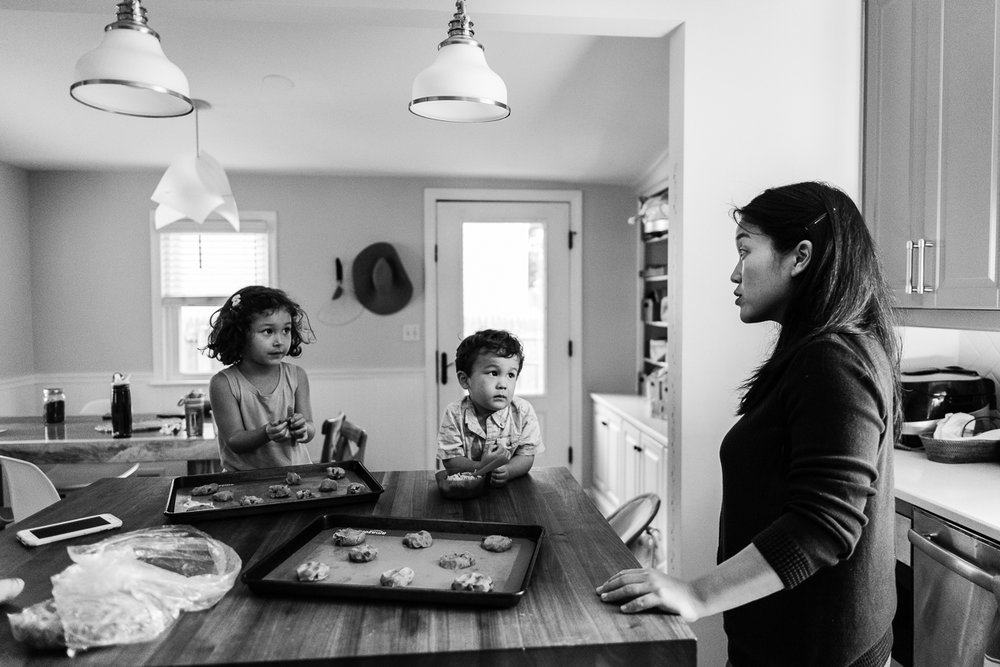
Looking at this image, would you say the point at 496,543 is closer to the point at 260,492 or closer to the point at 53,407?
the point at 260,492

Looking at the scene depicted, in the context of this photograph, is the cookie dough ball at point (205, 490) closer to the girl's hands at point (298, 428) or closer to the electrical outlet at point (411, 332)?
the girl's hands at point (298, 428)

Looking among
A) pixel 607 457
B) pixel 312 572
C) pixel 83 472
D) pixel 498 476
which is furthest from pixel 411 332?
pixel 312 572

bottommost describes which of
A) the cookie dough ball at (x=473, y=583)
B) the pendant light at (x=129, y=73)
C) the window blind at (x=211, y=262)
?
the cookie dough ball at (x=473, y=583)

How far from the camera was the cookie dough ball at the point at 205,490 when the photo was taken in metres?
1.49

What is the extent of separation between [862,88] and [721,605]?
→ 1796 mm

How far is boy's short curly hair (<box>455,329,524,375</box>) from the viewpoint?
1.67 m

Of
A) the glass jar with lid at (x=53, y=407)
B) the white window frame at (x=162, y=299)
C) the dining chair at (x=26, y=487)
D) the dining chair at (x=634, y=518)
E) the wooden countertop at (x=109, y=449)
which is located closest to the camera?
the dining chair at (x=634, y=518)

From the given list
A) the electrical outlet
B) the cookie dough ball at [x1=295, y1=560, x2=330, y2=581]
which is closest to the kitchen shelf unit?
the electrical outlet

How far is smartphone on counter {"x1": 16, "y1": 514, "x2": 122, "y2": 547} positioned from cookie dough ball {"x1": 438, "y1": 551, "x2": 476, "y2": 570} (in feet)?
2.16

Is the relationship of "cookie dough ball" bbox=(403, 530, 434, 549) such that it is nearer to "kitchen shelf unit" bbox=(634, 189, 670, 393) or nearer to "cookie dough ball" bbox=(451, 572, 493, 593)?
"cookie dough ball" bbox=(451, 572, 493, 593)

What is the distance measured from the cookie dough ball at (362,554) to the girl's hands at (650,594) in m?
0.37

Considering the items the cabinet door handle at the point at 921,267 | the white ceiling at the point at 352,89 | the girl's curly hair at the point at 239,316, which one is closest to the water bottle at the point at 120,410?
the girl's curly hair at the point at 239,316

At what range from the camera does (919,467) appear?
197 cm

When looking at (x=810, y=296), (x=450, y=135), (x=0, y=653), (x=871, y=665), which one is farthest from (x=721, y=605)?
(x=450, y=135)
